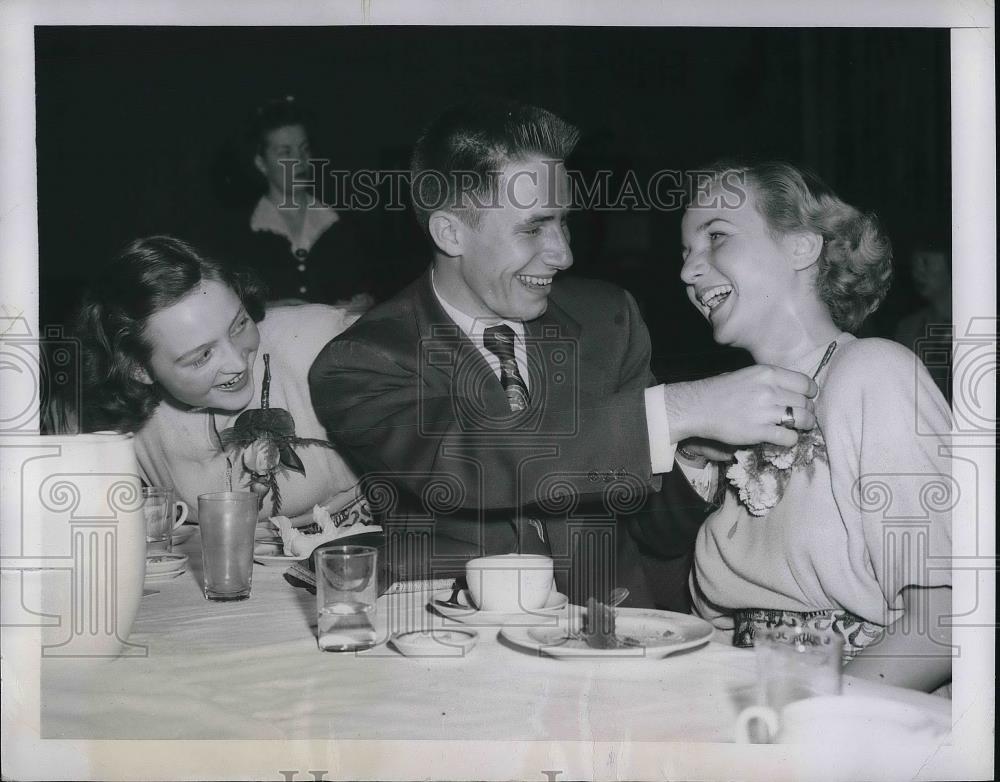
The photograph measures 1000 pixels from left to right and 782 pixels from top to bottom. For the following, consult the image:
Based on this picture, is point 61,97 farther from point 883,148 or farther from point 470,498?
point 883,148

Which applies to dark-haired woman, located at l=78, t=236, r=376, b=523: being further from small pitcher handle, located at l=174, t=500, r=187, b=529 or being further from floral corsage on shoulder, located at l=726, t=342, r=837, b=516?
floral corsage on shoulder, located at l=726, t=342, r=837, b=516

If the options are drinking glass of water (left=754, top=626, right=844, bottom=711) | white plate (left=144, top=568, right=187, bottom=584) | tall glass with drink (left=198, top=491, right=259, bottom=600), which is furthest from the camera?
white plate (left=144, top=568, right=187, bottom=584)

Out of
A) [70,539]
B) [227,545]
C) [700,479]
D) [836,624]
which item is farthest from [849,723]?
[70,539]

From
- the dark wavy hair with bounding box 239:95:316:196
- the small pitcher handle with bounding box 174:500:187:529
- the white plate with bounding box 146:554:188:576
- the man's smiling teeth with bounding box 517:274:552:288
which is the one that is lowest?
the white plate with bounding box 146:554:188:576

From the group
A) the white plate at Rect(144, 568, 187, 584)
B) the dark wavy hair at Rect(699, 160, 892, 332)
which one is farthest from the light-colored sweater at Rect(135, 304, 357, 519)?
the dark wavy hair at Rect(699, 160, 892, 332)

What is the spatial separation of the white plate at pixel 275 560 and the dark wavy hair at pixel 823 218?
2.88ft

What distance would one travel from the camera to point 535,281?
1.57 metres

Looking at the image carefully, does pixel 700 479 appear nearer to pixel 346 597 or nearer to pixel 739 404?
pixel 739 404

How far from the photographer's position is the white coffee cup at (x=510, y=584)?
138cm

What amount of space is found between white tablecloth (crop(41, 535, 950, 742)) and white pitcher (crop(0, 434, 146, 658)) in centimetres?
5

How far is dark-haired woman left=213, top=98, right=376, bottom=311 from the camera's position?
5.13 ft

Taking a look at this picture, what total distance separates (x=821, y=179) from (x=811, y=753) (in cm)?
88

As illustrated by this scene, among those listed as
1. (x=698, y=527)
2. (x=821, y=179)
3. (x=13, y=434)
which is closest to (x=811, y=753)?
(x=698, y=527)

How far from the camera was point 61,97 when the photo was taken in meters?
1.59
